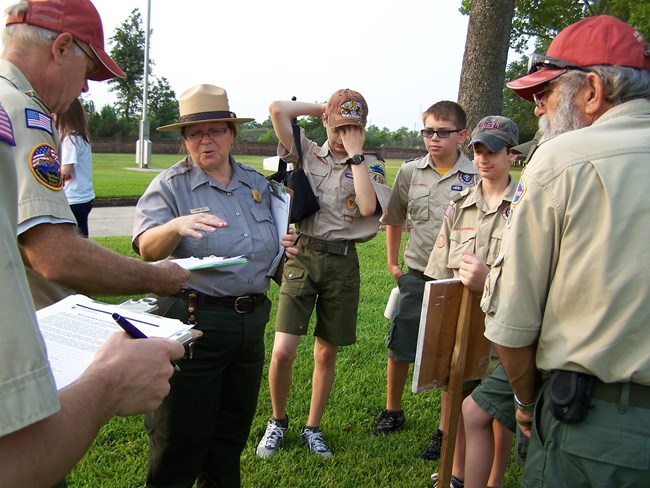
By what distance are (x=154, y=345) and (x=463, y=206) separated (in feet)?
7.91

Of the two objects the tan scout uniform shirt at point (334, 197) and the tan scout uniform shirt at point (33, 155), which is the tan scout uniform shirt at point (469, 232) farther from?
the tan scout uniform shirt at point (33, 155)

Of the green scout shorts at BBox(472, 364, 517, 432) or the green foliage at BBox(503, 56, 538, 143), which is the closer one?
the green scout shorts at BBox(472, 364, 517, 432)

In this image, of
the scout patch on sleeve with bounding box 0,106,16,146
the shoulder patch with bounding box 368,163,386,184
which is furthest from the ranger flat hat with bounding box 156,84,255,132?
the scout patch on sleeve with bounding box 0,106,16,146

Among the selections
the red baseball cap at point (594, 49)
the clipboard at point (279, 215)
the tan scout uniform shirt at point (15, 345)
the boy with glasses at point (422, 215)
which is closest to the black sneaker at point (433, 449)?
the boy with glasses at point (422, 215)

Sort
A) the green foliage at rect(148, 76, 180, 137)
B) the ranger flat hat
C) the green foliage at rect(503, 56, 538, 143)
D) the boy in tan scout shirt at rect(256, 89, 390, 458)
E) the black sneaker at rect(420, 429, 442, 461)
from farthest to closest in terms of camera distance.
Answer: the green foliage at rect(148, 76, 180, 137), the green foliage at rect(503, 56, 538, 143), the boy in tan scout shirt at rect(256, 89, 390, 458), the black sneaker at rect(420, 429, 442, 461), the ranger flat hat

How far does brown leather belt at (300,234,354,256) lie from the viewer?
374 cm

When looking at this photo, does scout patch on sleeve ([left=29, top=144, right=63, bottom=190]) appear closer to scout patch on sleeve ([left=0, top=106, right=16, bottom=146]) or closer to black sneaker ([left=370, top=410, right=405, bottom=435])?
scout patch on sleeve ([left=0, top=106, right=16, bottom=146])

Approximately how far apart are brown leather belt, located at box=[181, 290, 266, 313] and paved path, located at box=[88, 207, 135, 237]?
7397mm

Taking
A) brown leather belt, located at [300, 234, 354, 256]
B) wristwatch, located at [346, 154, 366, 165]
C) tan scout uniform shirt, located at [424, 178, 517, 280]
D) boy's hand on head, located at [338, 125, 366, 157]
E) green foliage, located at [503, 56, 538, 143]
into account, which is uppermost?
green foliage, located at [503, 56, 538, 143]

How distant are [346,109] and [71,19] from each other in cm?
211

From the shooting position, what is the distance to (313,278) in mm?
3721

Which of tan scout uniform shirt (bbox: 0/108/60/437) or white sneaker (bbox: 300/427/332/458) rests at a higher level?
tan scout uniform shirt (bbox: 0/108/60/437)

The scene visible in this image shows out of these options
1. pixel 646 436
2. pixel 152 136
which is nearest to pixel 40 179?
pixel 646 436

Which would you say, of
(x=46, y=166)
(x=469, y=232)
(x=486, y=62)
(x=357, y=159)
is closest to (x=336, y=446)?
(x=469, y=232)
